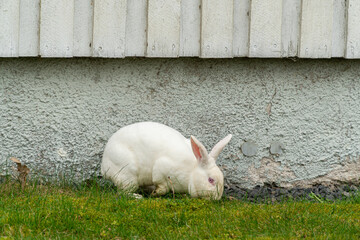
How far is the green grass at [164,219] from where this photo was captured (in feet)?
9.46

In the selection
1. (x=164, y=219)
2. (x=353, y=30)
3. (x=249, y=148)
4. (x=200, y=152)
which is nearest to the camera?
(x=164, y=219)

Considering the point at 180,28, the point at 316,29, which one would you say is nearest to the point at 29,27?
the point at 180,28

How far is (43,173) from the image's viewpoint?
4449 millimetres

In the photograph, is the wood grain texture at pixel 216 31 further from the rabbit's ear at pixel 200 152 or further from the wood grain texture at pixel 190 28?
the rabbit's ear at pixel 200 152

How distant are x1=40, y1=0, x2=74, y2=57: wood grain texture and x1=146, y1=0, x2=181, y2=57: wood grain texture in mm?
675

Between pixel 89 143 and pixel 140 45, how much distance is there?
97 cm

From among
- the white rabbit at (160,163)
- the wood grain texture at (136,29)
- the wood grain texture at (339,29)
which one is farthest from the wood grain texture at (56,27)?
the wood grain texture at (339,29)

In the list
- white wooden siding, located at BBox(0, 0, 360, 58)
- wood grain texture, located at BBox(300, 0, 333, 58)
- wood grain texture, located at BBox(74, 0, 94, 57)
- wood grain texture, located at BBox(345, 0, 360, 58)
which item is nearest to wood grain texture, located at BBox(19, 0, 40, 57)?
white wooden siding, located at BBox(0, 0, 360, 58)

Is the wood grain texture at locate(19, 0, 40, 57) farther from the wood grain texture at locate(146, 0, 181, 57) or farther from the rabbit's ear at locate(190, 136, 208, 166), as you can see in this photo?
the rabbit's ear at locate(190, 136, 208, 166)

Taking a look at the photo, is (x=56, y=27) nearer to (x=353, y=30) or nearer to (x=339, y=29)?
(x=339, y=29)

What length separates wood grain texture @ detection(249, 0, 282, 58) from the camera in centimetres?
416

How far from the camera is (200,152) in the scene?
3.72m

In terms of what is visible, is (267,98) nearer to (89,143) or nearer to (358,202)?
(358,202)

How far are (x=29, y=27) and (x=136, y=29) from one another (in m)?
0.91
